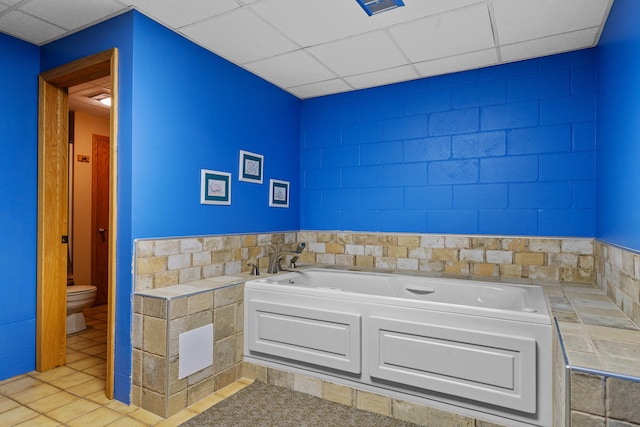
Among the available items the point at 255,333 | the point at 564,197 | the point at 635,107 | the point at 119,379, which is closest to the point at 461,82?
the point at 564,197

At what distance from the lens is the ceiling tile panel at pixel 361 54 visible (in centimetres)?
252

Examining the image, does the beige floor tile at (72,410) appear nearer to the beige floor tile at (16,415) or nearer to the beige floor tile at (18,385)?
the beige floor tile at (16,415)

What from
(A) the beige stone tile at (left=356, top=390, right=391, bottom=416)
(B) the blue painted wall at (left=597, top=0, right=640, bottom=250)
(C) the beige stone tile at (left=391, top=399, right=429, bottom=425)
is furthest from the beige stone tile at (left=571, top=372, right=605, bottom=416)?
(A) the beige stone tile at (left=356, top=390, right=391, bottom=416)

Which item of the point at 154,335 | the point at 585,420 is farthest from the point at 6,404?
the point at 585,420

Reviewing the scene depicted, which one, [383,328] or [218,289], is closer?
[383,328]

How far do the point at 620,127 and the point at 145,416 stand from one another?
115 inches

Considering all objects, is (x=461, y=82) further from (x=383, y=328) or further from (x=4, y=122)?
(x=4, y=122)

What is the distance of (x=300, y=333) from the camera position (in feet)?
7.55

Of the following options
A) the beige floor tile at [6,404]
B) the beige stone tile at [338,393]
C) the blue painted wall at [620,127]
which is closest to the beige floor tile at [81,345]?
the beige floor tile at [6,404]

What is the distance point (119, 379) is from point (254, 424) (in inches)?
34.0

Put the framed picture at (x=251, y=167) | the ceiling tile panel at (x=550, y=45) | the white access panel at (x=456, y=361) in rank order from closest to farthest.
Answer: the white access panel at (x=456, y=361)
the ceiling tile panel at (x=550, y=45)
the framed picture at (x=251, y=167)

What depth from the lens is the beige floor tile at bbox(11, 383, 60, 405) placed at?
210 centimetres

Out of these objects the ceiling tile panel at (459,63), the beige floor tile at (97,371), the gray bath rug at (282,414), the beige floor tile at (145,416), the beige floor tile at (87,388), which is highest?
the ceiling tile panel at (459,63)

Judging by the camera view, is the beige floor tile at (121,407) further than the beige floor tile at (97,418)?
Yes
